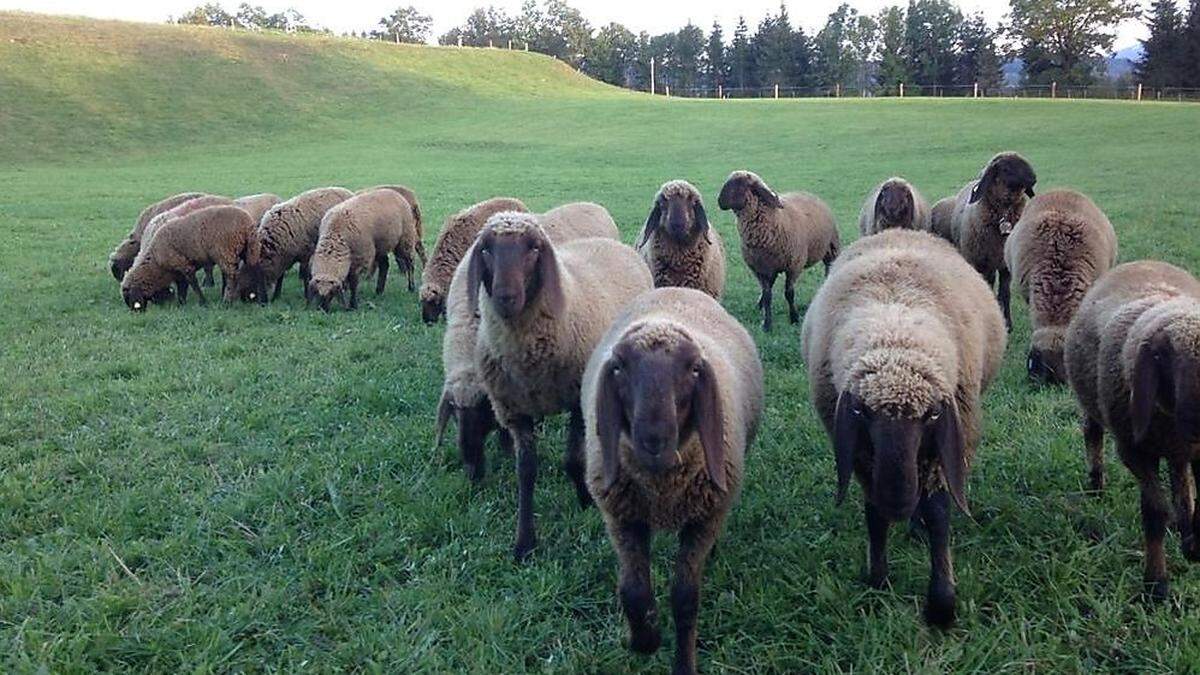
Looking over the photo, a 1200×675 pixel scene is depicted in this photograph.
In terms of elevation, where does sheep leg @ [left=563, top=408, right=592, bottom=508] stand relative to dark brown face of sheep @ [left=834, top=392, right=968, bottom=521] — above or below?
below

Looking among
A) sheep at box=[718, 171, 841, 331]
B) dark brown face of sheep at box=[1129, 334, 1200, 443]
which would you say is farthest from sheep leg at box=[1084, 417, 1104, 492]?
sheep at box=[718, 171, 841, 331]

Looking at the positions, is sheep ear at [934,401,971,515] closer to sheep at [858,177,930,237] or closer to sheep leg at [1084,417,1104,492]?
sheep leg at [1084,417,1104,492]

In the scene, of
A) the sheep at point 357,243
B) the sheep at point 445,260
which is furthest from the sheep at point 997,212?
the sheep at point 357,243

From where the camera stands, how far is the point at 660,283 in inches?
322

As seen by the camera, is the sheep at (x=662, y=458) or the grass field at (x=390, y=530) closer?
the sheep at (x=662, y=458)

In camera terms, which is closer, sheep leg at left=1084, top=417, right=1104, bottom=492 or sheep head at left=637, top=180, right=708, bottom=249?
sheep leg at left=1084, top=417, right=1104, bottom=492

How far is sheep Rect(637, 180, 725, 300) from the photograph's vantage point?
790 cm

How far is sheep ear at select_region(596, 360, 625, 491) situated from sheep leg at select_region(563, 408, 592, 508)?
150 centimetres

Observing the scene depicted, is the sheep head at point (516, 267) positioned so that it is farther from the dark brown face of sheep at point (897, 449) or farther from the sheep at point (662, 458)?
the dark brown face of sheep at point (897, 449)

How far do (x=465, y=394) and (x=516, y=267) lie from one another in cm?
113

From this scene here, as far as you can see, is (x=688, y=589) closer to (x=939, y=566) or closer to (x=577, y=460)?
(x=939, y=566)

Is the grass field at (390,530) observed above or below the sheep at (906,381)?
below

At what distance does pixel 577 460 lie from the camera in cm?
502

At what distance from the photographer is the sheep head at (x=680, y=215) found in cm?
785
